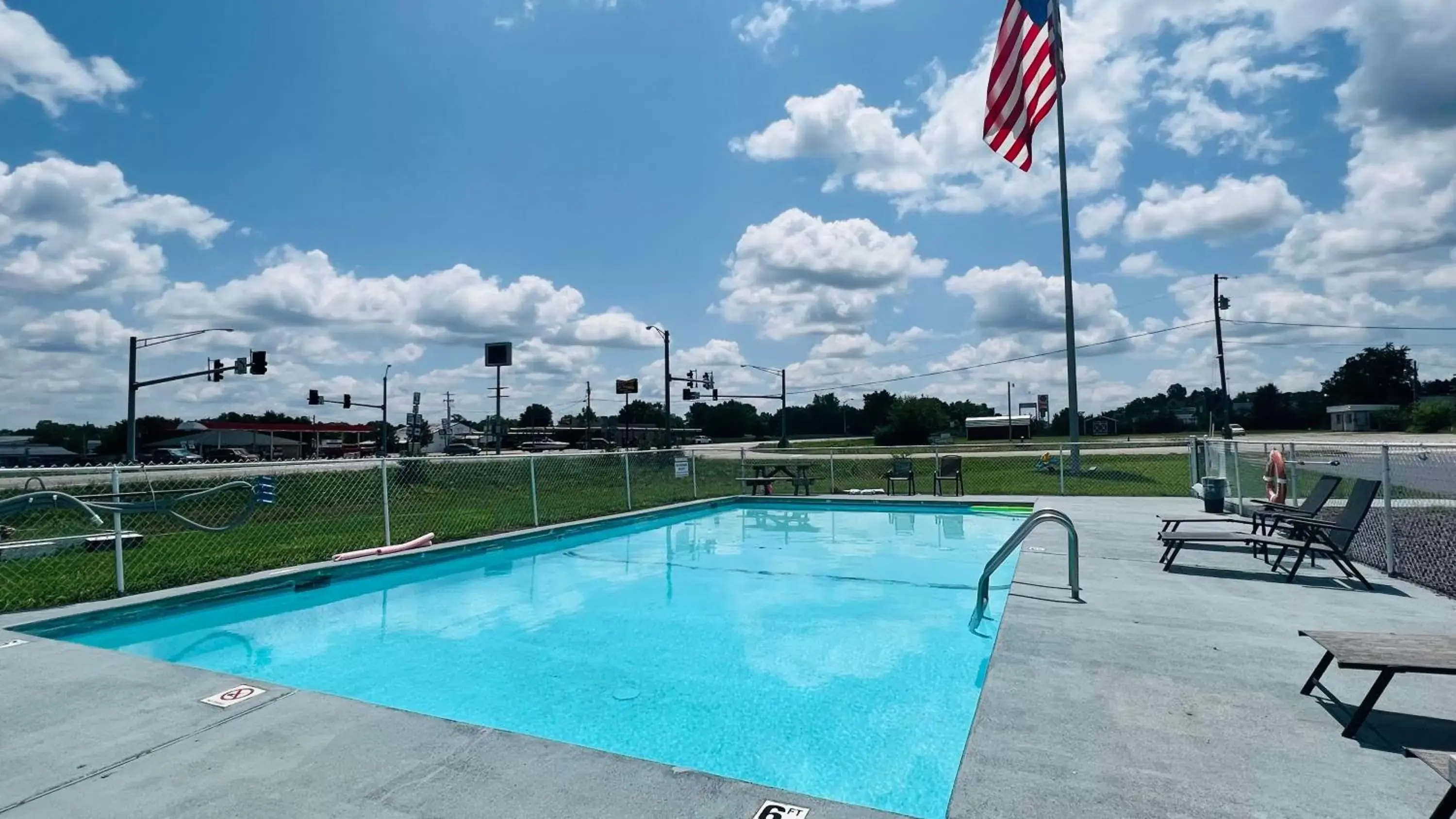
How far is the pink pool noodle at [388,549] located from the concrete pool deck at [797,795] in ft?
14.1

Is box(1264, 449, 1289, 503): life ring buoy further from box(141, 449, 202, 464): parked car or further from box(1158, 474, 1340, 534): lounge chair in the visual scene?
Result: box(141, 449, 202, 464): parked car

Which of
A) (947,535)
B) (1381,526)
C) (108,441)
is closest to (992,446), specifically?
(947,535)

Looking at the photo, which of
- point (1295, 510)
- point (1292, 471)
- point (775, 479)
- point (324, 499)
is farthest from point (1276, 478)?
point (324, 499)

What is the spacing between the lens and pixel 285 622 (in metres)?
7.47

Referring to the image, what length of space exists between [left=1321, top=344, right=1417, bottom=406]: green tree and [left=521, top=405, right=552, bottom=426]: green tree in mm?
112735

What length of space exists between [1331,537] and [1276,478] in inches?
133

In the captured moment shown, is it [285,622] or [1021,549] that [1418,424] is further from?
[285,622]

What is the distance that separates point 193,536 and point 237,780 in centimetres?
1140

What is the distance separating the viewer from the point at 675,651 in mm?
6426

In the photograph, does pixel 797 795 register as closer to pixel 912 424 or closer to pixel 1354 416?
pixel 912 424

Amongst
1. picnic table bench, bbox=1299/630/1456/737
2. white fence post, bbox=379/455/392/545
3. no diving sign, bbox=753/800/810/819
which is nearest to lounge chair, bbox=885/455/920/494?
white fence post, bbox=379/455/392/545

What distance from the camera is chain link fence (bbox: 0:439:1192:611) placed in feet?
25.7

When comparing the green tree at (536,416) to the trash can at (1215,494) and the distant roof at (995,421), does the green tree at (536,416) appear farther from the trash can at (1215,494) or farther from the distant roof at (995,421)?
the trash can at (1215,494)

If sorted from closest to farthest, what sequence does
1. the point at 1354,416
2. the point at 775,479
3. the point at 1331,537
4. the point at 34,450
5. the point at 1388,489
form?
the point at 1388,489 → the point at 1331,537 → the point at 775,479 → the point at 1354,416 → the point at 34,450
